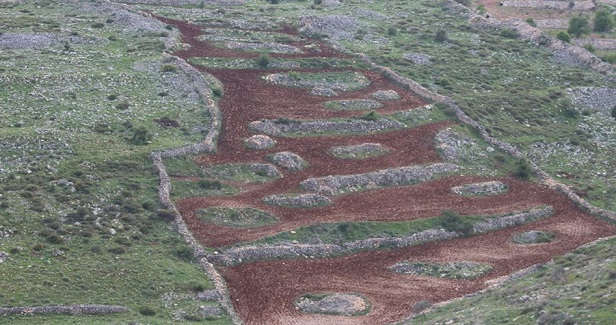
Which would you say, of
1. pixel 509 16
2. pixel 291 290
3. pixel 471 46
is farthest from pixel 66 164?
pixel 509 16

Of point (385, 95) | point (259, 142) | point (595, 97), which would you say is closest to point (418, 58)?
point (385, 95)

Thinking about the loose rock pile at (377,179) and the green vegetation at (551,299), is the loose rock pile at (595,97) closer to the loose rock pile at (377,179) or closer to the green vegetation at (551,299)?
the loose rock pile at (377,179)

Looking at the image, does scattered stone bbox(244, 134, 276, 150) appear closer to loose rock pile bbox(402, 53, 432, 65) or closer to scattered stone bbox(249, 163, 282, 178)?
scattered stone bbox(249, 163, 282, 178)

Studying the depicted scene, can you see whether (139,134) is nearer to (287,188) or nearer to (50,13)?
(287,188)

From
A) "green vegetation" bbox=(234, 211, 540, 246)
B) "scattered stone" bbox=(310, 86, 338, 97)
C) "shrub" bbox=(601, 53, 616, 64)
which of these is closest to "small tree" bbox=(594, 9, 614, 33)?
"shrub" bbox=(601, 53, 616, 64)

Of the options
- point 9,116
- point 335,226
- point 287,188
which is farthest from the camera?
point 9,116

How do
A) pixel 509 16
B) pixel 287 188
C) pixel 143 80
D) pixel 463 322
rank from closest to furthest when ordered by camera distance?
pixel 463 322
pixel 287 188
pixel 143 80
pixel 509 16
